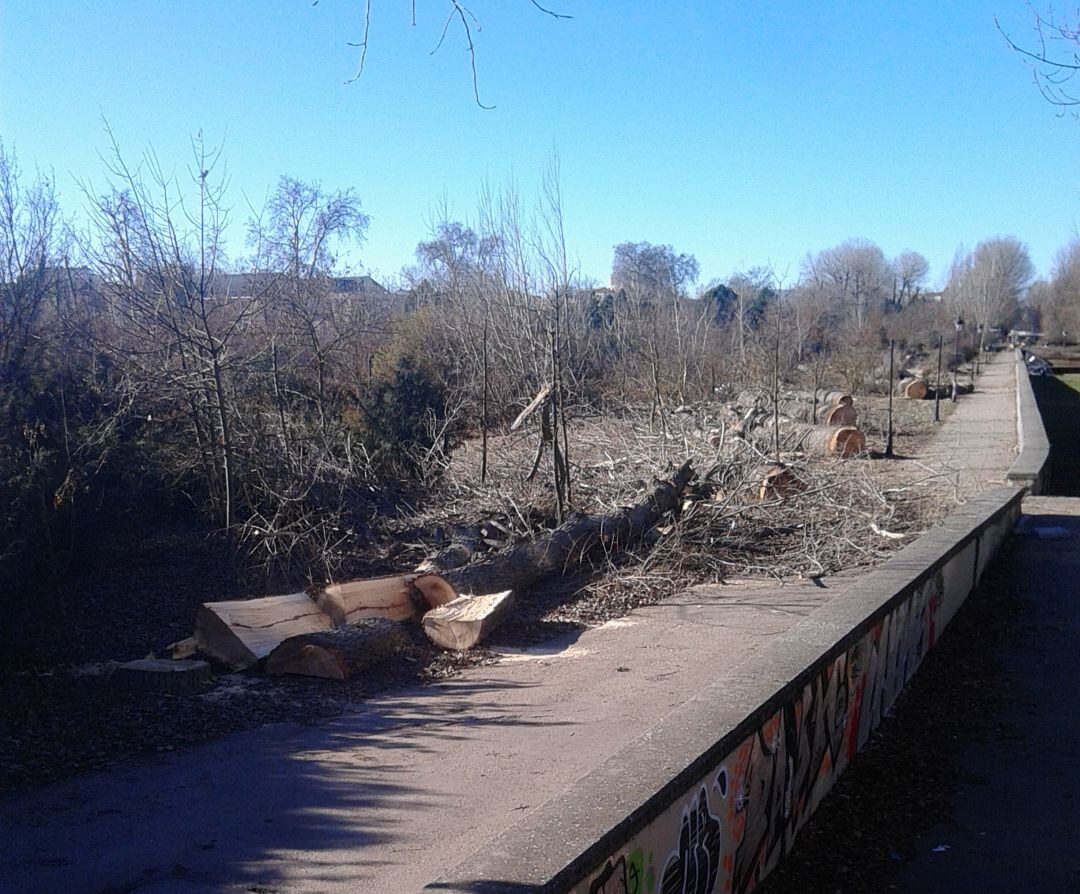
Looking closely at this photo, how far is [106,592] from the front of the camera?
8.84 meters

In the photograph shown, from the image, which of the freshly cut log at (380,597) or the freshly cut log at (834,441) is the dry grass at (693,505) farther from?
the freshly cut log at (834,441)

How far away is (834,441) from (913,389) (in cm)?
1785

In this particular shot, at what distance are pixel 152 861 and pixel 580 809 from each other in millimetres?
2233

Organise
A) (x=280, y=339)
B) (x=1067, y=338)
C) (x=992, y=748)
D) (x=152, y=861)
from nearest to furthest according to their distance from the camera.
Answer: (x=152, y=861) < (x=992, y=748) < (x=280, y=339) < (x=1067, y=338)

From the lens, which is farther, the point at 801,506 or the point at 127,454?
the point at 801,506

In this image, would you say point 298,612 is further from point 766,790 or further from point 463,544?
point 766,790

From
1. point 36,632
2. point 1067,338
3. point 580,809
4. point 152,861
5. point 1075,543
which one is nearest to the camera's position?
point 580,809

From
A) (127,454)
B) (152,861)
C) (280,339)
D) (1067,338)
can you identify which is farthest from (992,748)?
(1067,338)

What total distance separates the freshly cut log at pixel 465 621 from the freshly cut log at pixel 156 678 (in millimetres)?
1908

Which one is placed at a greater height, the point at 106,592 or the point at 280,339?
the point at 280,339

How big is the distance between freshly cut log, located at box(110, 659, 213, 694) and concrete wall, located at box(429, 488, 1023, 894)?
3.77 metres

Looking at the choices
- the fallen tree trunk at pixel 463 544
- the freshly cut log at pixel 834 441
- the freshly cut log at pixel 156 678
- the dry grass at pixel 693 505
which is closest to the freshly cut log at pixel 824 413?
the freshly cut log at pixel 834 441

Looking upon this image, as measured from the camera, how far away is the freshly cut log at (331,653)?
22.7ft

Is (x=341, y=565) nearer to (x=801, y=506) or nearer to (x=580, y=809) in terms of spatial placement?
(x=801, y=506)
